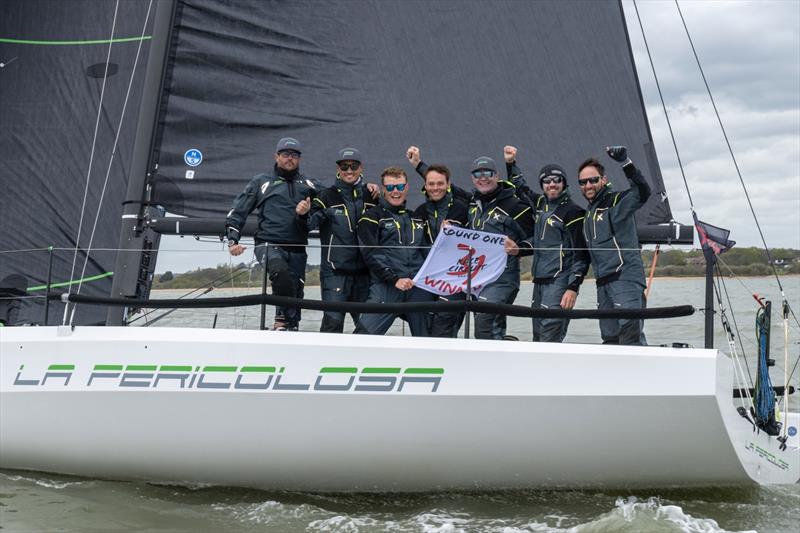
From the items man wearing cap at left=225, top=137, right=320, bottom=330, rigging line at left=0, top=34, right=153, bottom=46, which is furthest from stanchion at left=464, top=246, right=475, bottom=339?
rigging line at left=0, top=34, right=153, bottom=46

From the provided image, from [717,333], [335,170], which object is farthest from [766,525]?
[717,333]

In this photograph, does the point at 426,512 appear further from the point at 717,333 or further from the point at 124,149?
the point at 717,333

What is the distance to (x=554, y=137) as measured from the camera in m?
5.69

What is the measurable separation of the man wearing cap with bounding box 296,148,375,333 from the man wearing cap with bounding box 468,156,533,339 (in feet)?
2.04

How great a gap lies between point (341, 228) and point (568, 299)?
4.34ft

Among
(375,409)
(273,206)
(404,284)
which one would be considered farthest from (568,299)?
(273,206)

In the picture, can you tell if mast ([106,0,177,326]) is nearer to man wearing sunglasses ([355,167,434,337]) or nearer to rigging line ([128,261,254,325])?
rigging line ([128,261,254,325])

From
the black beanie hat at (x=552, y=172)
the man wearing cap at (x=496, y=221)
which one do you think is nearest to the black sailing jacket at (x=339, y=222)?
the man wearing cap at (x=496, y=221)

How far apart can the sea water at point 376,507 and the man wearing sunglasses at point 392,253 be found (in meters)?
0.43

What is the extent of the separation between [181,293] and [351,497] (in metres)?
1.45

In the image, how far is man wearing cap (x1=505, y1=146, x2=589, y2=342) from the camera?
5.03 metres

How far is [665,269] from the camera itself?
5227 mm

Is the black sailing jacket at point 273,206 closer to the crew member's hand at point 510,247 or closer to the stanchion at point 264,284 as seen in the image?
the stanchion at point 264,284

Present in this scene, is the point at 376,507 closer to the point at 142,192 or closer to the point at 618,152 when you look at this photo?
the point at 618,152
